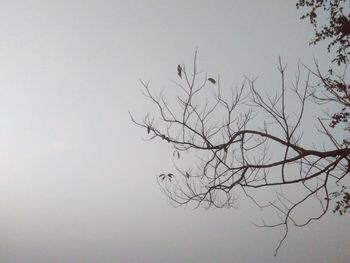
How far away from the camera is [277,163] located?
4.11 meters

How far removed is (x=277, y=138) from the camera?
13.5ft

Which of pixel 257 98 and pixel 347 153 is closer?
pixel 347 153

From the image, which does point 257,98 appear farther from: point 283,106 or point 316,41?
point 316,41

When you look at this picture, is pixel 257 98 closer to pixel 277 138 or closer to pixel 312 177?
pixel 277 138

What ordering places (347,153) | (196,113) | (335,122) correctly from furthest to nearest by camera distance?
(335,122) → (196,113) → (347,153)

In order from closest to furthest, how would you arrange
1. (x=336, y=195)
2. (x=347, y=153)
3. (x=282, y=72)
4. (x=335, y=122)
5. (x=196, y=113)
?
(x=282, y=72), (x=347, y=153), (x=196, y=113), (x=336, y=195), (x=335, y=122)

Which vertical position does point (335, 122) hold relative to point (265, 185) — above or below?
above

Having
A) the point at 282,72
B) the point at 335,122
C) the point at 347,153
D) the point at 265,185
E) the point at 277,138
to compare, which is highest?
the point at 335,122

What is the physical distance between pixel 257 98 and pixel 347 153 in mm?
1372

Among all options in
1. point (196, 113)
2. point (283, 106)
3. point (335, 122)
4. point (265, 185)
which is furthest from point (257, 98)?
point (335, 122)

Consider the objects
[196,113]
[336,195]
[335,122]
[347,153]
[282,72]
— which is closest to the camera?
[282,72]

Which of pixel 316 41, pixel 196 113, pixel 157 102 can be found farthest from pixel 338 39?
pixel 157 102

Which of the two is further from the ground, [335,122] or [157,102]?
[335,122]

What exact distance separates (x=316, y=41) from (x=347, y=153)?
3.24 metres
